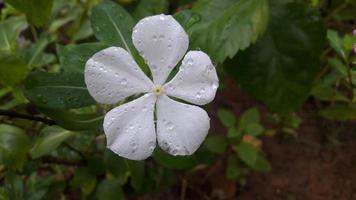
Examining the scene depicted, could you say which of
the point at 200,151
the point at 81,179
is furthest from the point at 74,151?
the point at 200,151

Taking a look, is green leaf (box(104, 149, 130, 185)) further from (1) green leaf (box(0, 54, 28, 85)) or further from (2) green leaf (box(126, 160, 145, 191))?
(1) green leaf (box(0, 54, 28, 85))

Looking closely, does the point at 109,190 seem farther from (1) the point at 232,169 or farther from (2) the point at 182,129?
(2) the point at 182,129

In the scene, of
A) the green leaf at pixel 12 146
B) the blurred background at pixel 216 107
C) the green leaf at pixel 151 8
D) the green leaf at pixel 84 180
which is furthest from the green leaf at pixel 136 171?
the green leaf at pixel 151 8

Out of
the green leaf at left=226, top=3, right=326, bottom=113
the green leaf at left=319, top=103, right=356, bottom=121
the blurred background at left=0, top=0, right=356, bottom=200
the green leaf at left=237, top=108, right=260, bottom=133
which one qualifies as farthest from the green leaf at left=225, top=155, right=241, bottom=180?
the green leaf at left=226, top=3, right=326, bottom=113

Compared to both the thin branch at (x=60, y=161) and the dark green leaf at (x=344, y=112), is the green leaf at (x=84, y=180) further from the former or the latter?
the dark green leaf at (x=344, y=112)

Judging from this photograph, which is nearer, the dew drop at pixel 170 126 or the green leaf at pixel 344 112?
the dew drop at pixel 170 126
